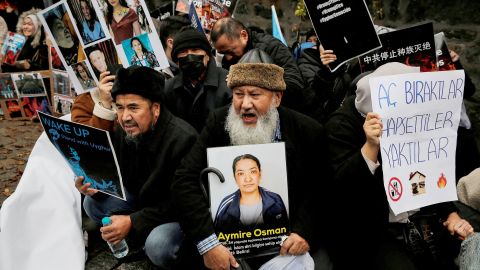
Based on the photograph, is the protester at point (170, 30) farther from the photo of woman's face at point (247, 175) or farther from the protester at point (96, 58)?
the photo of woman's face at point (247, 175)

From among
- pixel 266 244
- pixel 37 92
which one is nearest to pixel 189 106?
pixel 266 244

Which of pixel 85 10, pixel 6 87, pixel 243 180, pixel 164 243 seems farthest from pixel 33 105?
pixel 243 180

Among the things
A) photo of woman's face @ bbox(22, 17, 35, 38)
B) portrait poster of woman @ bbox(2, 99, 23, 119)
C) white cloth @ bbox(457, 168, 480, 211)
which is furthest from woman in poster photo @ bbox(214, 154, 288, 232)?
photo of woman's face @ bbox(22, 17, 35, 38)

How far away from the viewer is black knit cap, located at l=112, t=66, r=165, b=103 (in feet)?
9.16

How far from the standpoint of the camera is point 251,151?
2.42 m

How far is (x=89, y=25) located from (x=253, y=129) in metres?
1.72

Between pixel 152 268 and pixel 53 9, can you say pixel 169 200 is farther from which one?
pixel 53 9

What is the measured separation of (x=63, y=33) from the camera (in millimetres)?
3523

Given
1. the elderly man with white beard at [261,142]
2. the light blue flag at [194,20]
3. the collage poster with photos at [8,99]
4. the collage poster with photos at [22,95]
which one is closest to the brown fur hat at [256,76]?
the elderly man with white beard at [261,142]

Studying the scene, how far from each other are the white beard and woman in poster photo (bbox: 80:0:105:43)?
1494 mm

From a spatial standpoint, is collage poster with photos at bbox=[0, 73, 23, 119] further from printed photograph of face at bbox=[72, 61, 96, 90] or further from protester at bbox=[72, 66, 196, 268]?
protester at bbox=[72, 66, 196, 268]

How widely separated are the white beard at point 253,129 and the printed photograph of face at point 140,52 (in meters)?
1.17

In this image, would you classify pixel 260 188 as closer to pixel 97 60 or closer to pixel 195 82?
pixel 195 82

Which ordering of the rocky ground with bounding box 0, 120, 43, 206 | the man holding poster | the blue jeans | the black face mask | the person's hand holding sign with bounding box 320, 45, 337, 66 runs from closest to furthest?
the man holding poster → the blue jeans → the person's hand holding sign with bounding box 320, 45, 337, 66 → the black face mask → the rocky ground with bounding box 0, 120, 43, 206
